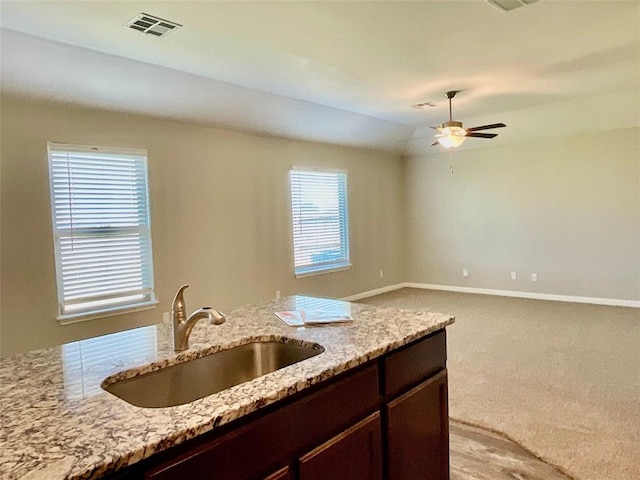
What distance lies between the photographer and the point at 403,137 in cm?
778

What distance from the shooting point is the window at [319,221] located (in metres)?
6.73

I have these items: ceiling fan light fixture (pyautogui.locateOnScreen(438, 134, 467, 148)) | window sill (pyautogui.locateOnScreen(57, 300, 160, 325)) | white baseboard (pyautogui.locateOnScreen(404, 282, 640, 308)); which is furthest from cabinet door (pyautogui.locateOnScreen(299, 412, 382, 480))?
white baseboard (pyautogui.locateOnScreen(404, 282, 640, 308))

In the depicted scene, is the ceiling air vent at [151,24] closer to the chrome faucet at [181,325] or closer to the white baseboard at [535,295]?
the chrome faucet at [181,325]

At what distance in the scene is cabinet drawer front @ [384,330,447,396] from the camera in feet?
5.68

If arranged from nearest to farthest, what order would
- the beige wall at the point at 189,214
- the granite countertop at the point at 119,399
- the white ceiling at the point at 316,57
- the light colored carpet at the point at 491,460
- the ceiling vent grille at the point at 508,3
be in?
the granite countertop at the point at 119,399, the light colored carpet at the point at 491,460, the ceiling vent grille at the point at 508,3, the white ceiling at the point at 316,57, the beige wall at the point at 189,214

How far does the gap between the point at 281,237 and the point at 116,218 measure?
92.1 inches

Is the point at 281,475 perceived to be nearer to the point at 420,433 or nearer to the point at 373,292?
the point at 420,433

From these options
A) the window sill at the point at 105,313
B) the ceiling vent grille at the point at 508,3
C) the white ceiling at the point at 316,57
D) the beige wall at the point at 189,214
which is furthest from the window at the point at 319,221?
the ceiling vent grille at the point at 508,3

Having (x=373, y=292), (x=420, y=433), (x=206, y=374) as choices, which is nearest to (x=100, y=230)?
(x=206, y=374)

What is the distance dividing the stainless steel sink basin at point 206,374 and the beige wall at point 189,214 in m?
3.14

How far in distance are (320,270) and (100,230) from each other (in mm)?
3348

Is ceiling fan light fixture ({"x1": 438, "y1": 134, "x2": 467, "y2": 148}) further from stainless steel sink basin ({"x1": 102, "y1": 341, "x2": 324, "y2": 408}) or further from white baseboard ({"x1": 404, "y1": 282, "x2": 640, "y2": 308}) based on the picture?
stainless steel sink basin ({"x1": 102, "y1": 341, "x2": 324, "y2": 408})

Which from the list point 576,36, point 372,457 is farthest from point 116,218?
point 576,36

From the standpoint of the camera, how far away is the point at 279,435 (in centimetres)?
130
